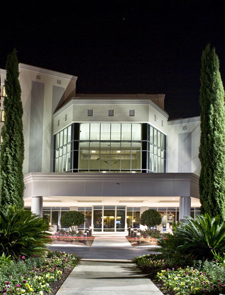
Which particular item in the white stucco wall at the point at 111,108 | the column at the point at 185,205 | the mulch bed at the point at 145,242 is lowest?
the mulch bed at the point at 145,242

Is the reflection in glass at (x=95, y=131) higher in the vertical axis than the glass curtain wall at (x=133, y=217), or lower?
higher

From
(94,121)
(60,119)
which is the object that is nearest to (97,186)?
(94,121)

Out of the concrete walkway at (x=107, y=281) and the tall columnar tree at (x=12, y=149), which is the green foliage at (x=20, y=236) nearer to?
the concrete walkway at (x=107, y=281)

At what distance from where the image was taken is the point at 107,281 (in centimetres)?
1139

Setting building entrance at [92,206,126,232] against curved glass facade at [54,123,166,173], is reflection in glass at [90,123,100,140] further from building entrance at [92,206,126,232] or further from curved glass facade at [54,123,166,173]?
building entrance at [92,206,126,232]

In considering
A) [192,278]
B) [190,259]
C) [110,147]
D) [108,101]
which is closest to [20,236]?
[190,259]

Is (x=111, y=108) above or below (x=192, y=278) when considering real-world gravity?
above

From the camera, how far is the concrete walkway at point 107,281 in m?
9.88

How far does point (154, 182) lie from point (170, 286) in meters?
17.9

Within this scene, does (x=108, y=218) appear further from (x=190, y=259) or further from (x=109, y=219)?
(x=190, y=259)

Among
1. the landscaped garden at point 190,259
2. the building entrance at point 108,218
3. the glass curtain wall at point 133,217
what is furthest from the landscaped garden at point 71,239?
the glass curtain wall at point 133,217

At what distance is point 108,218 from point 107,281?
32043mm

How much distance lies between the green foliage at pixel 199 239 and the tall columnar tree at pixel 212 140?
2.81 meters

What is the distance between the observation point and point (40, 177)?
28156 millimetres
